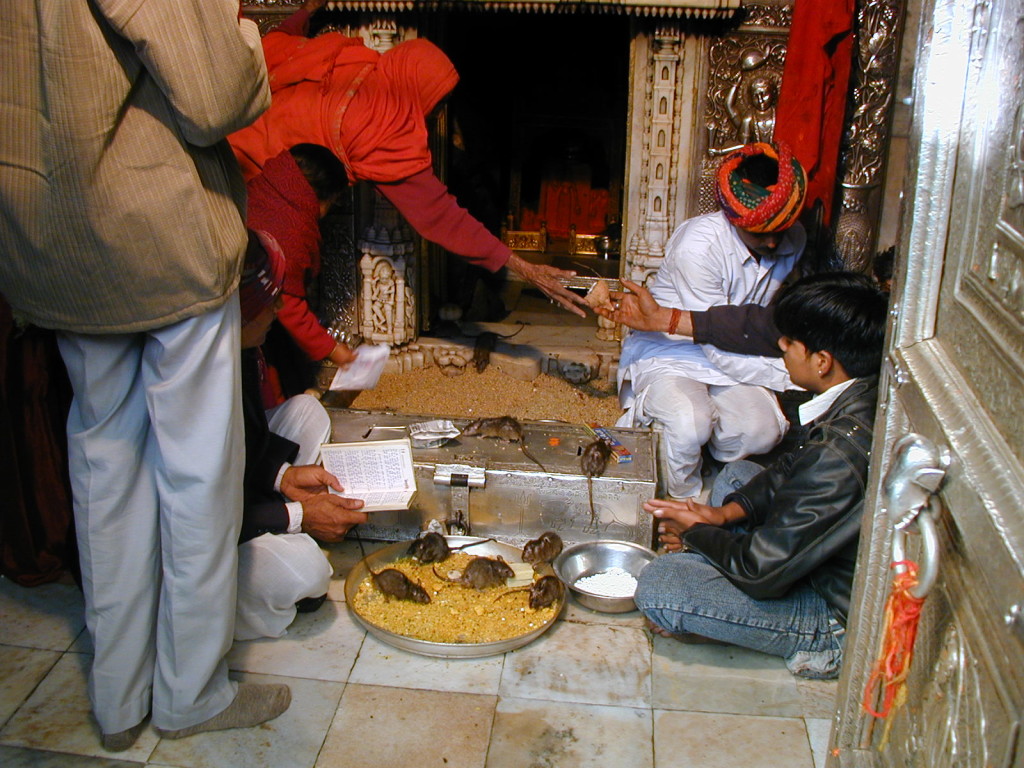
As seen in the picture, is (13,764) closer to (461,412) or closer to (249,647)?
(249,647)

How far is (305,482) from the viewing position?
10.1ft

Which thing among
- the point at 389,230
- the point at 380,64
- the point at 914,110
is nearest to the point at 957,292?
the point at 914,110

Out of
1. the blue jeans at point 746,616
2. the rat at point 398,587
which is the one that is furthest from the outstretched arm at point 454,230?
the blue jeans at point 746,616

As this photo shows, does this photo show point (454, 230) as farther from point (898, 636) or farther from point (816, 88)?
point (898, 636)

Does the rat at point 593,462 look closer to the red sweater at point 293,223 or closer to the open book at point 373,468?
the open book at point 373,468

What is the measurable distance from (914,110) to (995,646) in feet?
2.58

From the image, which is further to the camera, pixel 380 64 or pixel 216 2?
pixel 380 64

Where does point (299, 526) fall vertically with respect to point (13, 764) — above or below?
above

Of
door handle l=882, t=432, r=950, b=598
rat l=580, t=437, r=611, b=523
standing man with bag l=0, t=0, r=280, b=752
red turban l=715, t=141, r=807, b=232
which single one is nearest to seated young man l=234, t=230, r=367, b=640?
standing man with bag l=0, t=0, r=280, b=752

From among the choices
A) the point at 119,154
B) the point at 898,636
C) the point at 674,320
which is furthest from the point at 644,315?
the point at 898,636

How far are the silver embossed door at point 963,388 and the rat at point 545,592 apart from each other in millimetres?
1607

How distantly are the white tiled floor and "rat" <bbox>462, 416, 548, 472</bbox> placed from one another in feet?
2.74

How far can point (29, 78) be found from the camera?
1.87m

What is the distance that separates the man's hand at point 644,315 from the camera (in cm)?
401
